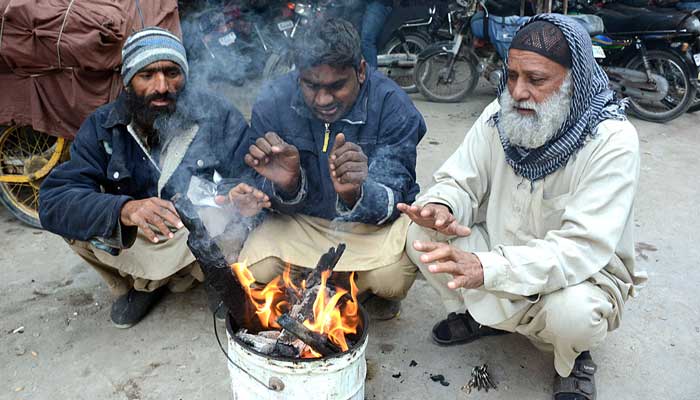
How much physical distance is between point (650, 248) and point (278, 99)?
113 inches

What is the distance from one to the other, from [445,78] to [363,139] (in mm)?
5178

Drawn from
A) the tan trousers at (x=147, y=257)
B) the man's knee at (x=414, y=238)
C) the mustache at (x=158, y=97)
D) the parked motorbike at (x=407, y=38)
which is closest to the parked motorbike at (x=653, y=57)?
the parked motorbike at (x=407, y=38)

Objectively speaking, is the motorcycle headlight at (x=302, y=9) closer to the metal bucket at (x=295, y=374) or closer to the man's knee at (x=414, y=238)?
the man's knee at (x=414, y=238)

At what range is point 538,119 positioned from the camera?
2.54 metres

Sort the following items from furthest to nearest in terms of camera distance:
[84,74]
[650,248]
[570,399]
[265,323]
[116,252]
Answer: [650,248]
[84,74]
[116,252]
[570,399]
[265,323]

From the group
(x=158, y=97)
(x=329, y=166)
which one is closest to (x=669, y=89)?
(x=329, y=166)

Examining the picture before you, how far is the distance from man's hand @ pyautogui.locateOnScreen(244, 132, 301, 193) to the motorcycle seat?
20.1ft

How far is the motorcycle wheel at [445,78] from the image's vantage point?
7.91 meters

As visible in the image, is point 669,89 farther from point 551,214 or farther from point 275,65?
point 551,214

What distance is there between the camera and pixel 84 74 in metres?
3.83

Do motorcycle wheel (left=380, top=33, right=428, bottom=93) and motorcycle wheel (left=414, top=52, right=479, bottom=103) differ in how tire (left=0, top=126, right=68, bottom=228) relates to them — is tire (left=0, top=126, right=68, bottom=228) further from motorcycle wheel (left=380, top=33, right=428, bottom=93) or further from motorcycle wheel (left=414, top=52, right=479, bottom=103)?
motorcycle wheel (left=380, top=33, right=428, bottom=93)

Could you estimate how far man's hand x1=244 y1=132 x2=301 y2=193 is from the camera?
2.71 meters

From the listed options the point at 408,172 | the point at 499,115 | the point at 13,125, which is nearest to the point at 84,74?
the point at 13,125

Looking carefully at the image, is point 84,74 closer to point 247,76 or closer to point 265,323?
point 265,323
